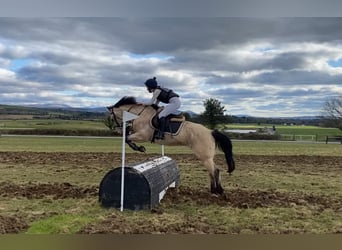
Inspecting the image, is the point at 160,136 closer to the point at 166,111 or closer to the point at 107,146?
the point at 166,111

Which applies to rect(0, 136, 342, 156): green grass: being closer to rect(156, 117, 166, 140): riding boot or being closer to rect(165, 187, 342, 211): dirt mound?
rect(165, 187, 342, 211): dirt mound

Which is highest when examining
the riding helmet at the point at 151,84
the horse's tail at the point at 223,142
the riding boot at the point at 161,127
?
the riding helmet at the point at 151,84

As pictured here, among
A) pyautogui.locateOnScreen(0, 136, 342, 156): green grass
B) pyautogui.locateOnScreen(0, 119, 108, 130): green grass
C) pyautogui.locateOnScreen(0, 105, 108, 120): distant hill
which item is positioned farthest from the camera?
pyautogui.locateOnScreen(0, 136, 342, 156): green grass

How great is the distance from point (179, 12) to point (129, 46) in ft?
6.78

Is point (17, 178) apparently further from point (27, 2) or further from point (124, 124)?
point (27, 2)

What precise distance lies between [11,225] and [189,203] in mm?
1827

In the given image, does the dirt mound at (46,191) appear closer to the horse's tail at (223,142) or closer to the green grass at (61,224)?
the green grass at (61,224)

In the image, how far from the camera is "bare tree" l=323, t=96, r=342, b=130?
8.57 meters

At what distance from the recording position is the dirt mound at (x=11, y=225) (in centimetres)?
351

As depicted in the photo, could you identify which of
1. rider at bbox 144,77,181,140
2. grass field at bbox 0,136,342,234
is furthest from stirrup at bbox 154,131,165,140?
grass field at bbox 0,136,342,234

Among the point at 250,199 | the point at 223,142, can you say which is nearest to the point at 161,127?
the point at 223,142

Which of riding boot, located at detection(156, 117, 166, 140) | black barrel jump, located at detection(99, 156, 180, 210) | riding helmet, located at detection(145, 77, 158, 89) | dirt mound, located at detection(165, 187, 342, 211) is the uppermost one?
riding helmet, located at detection(145, 77, 158, 89)

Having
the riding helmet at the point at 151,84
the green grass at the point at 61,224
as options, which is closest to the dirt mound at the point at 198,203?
the green grass at the point at 61,224

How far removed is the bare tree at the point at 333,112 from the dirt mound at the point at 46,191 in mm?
5104
